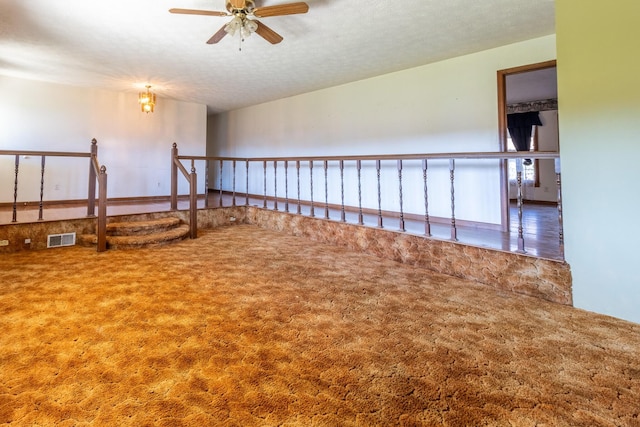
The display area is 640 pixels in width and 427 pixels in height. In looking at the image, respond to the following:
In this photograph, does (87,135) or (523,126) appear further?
(523,126)

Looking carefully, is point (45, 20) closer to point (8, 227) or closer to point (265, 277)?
point (8, 227)

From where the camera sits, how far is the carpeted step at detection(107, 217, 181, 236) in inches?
174

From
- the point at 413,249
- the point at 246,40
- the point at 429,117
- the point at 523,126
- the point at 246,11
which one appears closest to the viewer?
the point at 246,11

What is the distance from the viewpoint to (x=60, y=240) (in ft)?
13.9

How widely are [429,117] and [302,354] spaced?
4457 mm

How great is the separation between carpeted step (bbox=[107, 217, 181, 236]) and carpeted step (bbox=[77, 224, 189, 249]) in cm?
8

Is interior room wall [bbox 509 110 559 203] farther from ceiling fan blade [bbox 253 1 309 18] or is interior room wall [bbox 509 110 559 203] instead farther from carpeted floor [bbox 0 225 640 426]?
ceiling fan blade [bbox 253 1 309 18]

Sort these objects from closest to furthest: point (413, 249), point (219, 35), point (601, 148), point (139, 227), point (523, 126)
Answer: point (601, 148) → point (219, 35) → point (413, 249) → point (139, 227) → point (523, 126)

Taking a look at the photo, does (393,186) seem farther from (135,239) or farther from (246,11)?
(135,239)

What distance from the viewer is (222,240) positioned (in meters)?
4.72

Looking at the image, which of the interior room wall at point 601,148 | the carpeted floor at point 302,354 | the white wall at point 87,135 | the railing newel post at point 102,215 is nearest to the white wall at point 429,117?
the interior room wall at point 601,148

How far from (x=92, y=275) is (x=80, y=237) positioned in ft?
5.45

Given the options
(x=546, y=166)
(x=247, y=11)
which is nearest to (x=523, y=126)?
(x=546, y=166)

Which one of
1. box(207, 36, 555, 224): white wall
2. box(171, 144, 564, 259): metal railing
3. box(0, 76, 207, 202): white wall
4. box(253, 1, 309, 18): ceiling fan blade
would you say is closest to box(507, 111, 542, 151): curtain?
box(171, 144, 564, 259): metal railing
